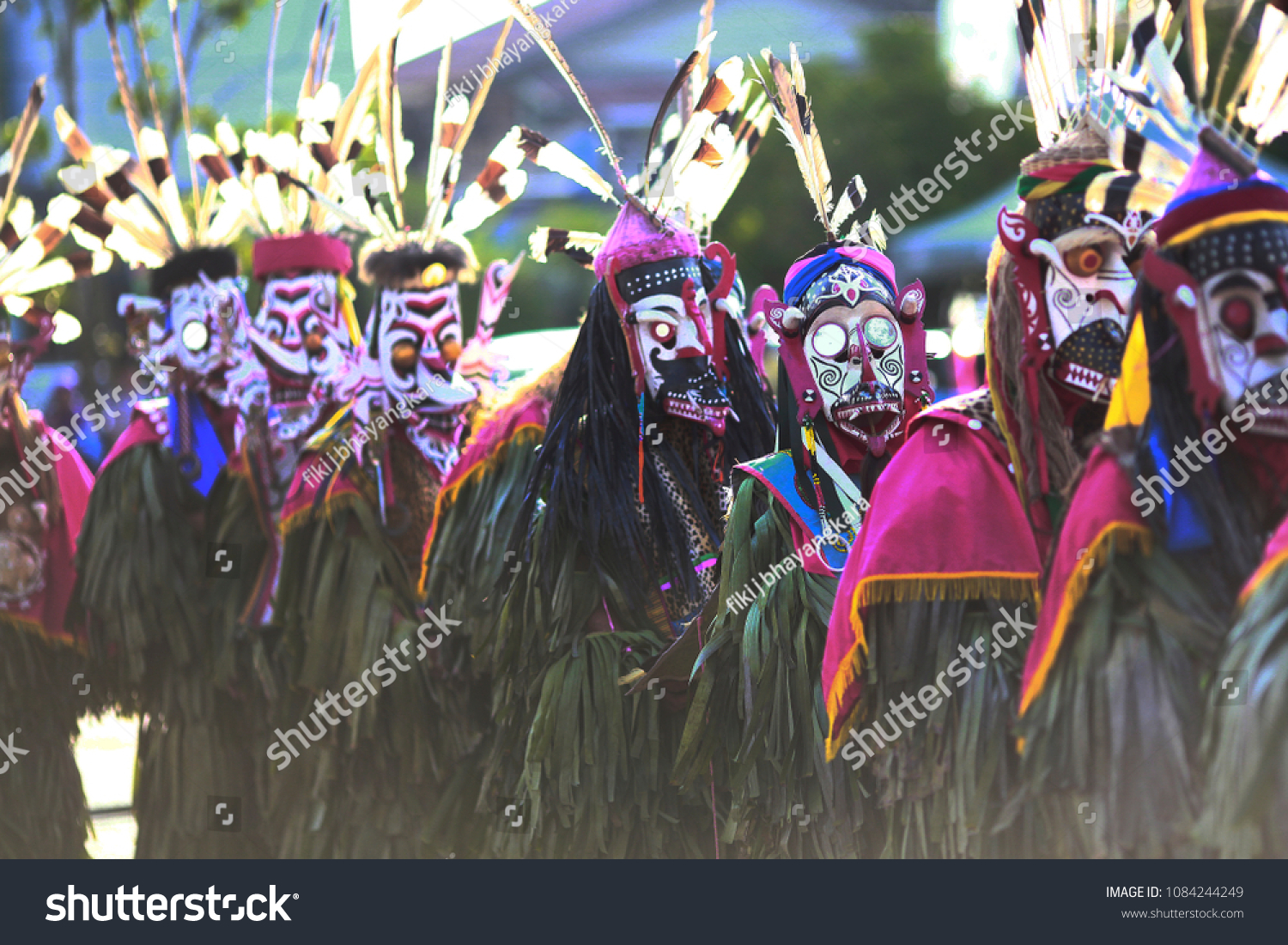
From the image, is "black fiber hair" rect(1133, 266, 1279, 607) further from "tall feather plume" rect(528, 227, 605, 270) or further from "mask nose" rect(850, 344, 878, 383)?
"tall feather plume" rect(528, 227, 605, 270)

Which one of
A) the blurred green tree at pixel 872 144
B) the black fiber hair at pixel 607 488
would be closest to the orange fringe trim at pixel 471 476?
the black fiber hair at pixel 607 488

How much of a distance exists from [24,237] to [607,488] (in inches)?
109

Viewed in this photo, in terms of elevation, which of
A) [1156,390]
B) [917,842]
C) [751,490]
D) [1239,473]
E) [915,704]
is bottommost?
[917,842]

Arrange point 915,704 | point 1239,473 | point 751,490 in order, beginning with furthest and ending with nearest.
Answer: point 751,490, point 915,704, point 1239,473

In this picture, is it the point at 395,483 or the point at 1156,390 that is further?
the point at 395,483

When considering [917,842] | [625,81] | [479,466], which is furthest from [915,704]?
[625,81]

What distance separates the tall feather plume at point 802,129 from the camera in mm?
3588

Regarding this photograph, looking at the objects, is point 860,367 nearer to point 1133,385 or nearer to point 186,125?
point 1133,385

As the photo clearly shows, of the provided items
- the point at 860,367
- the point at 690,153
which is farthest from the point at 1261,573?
the point at 690,153

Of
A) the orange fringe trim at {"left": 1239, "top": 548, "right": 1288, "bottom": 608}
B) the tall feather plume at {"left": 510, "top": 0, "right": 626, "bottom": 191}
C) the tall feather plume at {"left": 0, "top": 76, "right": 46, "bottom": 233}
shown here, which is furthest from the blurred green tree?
the orange fringe trim at {"left": 1239, "top": 548, "right": 1288, "bottom": 608}

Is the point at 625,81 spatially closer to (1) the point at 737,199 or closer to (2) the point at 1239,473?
(1) the point at 737,199

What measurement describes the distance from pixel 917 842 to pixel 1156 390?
109cm

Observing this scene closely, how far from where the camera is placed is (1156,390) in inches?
88.7

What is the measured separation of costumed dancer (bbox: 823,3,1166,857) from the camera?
261cm
